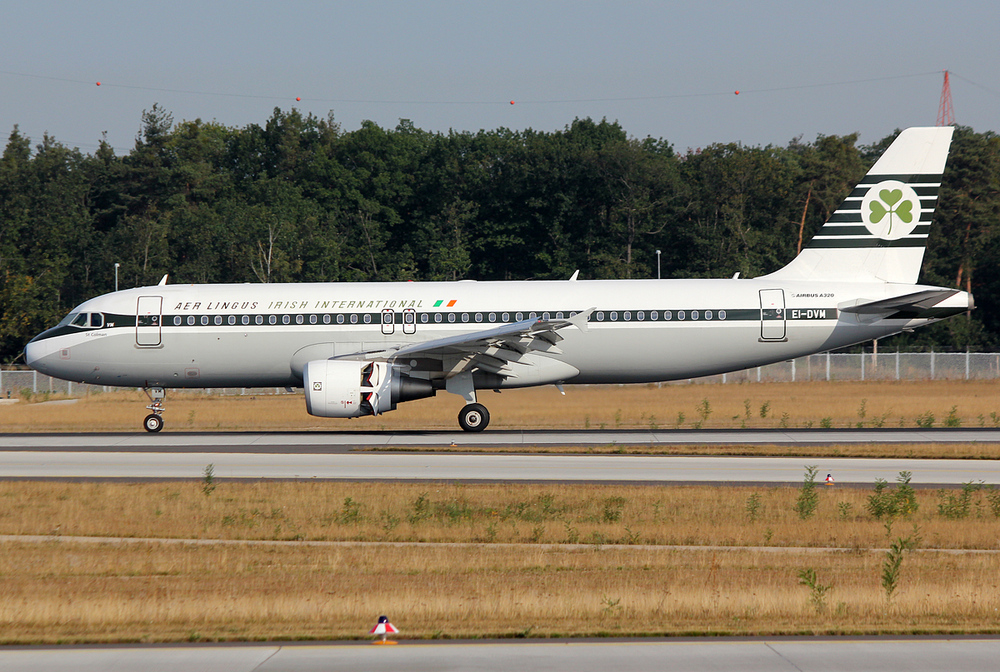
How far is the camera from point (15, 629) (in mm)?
9656

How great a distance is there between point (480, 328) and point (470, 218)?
160ft

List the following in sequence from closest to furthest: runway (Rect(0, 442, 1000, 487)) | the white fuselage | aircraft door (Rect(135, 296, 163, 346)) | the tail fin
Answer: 1. runway (Rect(0, 442, 1000, 487))
2. the white fuselage
3. aircraft door (Rect(135, 296, 163, 346))
4. the tail fin

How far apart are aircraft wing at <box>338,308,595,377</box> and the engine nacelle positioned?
78cm

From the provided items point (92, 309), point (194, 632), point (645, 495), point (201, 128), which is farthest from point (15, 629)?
point (201, 128)

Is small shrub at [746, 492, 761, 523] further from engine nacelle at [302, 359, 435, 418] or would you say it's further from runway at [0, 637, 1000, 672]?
engine nacelle at [302, 359, 435, 418]

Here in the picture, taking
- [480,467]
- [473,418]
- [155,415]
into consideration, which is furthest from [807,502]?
[155,415]

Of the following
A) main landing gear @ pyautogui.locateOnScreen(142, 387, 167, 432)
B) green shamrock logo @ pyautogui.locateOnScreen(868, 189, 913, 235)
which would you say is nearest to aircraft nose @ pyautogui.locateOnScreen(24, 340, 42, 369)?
main landing gear @ pyautogui.locateOnScreen(142, 387, 167, 432)

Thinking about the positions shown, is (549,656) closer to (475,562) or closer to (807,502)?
(475,562)

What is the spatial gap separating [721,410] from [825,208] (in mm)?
41640

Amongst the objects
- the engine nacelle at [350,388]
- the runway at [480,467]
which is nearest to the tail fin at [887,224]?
the runway at [480,467]

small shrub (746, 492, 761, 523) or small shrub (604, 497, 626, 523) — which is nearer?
small shrub (604, 497, 626, 523)

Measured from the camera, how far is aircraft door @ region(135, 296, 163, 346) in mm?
29656

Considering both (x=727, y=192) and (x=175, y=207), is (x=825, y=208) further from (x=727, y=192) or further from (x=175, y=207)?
(x=175, y=207)

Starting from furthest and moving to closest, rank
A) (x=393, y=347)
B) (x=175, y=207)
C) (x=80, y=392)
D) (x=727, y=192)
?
(x=175, y=207), (x=727, y=192), (x=80, y=392), (x=393, y=347)
